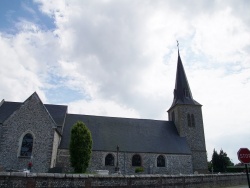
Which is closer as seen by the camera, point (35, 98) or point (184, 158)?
point (35, 98)

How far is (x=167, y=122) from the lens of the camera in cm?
3538

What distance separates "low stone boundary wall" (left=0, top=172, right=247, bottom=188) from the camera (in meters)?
8.94

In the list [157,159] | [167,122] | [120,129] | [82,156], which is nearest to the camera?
[82,156]

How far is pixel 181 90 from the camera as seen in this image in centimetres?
3662

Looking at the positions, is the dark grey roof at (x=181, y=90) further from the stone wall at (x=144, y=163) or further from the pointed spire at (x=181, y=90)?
the stone wall at (x=144, y=163)

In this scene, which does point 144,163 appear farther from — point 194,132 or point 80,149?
point 80,149

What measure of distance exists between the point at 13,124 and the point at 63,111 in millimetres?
7860

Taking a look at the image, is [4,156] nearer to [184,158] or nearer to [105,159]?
[105,159]

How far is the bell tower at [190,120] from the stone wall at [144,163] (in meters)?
2.70

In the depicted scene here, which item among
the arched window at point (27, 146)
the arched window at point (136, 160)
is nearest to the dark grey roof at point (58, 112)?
the arched window at point (27, 146)

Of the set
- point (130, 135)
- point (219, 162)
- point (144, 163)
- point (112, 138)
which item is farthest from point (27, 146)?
point (219, 162)

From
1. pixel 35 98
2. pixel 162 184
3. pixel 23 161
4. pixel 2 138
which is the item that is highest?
pixel 35 98

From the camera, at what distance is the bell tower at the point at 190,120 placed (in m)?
31.7

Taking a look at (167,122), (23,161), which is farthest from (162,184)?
(167,122)
